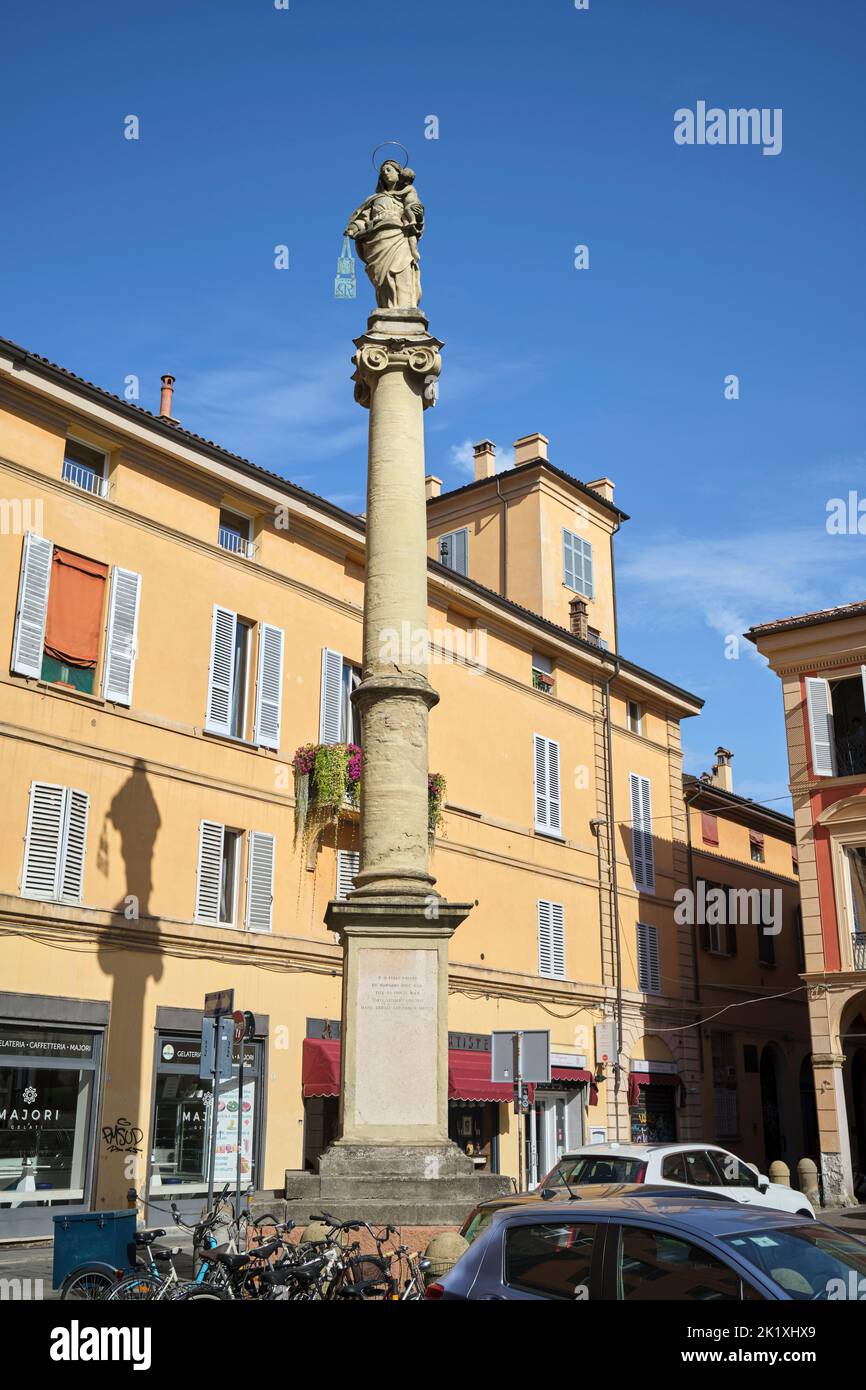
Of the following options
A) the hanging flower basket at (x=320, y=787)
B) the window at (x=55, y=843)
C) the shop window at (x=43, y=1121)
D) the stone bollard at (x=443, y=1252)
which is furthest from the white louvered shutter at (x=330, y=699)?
the stone bollard at (x=443, y=1252)

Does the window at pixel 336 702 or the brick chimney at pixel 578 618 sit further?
the brick chimney at pixel 578 618

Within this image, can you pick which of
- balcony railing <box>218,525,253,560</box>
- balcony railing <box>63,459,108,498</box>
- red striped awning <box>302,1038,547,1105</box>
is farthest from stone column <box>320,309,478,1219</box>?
balcony railing <box>218,525,253,560</box>

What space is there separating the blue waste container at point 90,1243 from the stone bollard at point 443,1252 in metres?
2.89

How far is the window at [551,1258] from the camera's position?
584 cm

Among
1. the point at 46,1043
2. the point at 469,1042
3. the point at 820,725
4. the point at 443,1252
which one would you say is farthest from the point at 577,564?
the point at 443,1252

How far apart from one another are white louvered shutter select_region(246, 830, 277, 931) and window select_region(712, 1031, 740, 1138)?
17754 mm

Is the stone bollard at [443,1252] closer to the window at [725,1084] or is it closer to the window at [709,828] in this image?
the window at [725,1084]

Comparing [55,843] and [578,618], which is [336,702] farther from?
[578,618]

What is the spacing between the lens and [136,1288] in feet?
30.8

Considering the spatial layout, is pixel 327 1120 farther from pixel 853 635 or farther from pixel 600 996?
pixel 853 635

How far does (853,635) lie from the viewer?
A: 3100 centimetres

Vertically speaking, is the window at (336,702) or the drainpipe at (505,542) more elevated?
the drainpipe at (505,542)
